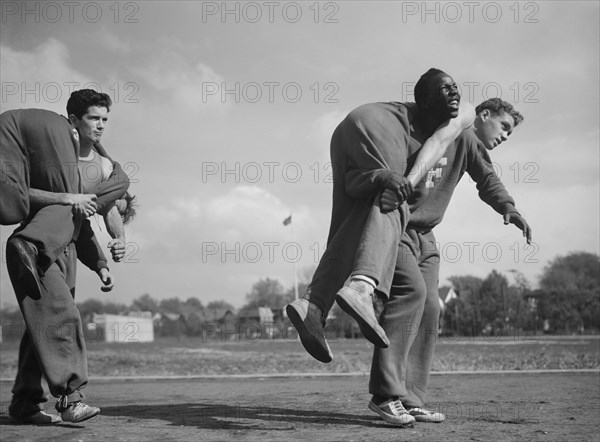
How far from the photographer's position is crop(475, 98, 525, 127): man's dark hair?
178 inches

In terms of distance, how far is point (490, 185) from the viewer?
15.0 feet

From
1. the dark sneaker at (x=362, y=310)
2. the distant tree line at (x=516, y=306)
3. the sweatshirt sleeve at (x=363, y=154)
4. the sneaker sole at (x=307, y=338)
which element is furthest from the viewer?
the distant tree line at (x=516, y=306)

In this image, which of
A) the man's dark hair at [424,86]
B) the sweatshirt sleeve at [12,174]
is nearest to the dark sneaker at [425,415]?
the man's dark hair at [424,86]

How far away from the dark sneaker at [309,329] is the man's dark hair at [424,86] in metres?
1.36

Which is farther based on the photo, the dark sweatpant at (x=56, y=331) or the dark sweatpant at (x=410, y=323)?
the dark sweatpant at (x=410, y=323)

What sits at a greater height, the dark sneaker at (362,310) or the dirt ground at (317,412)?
the dark sneaker at (362,310)

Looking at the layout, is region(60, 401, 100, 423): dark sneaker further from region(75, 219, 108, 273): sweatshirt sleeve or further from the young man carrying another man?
the young man carrying another man

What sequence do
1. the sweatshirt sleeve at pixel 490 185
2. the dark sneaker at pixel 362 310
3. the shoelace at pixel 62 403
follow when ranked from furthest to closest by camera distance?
the sweatshirt sleeve at pixel 490 185 → the shoelace at pixel 62 403 → the dark sneaker at pixel 362 310

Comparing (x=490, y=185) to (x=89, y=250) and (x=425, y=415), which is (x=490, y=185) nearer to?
(x=425, y=415)

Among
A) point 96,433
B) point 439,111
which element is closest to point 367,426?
point 96,433

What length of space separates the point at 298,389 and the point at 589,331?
186 ft

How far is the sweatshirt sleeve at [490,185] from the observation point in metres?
4.50

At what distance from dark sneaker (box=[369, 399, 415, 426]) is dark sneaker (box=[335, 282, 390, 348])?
0.70 m

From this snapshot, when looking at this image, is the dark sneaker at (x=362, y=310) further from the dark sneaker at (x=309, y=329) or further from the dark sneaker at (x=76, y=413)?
the dark sneaker at (x=76, y=413)
